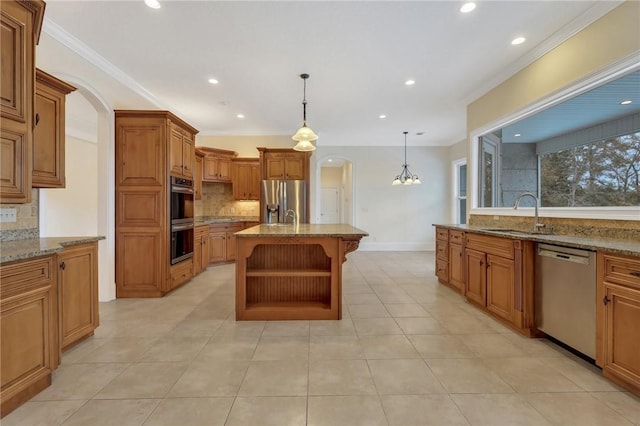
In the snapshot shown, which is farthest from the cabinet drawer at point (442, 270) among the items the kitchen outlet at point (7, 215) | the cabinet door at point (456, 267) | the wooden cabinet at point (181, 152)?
the kitchen outlet at point (7, 215)

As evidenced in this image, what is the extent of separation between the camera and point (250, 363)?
2.12 m

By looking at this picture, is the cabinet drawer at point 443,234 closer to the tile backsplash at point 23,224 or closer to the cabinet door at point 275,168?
the cabinet door at point 275,168

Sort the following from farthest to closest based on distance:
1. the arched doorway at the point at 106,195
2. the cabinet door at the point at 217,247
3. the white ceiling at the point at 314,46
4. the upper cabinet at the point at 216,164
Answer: the upper cabinet at the point at 216,164 → the cabinet door at the point at 217,247 → the arched doorway at the point at 106,195 → the white ceiling at the point at 314,46

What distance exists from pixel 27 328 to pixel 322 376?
186 cm

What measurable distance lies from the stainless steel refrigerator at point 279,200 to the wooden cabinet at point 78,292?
3.42 m

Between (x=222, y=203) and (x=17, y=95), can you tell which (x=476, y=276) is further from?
(x=222, y=203)

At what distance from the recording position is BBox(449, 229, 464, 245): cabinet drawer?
3689 mm

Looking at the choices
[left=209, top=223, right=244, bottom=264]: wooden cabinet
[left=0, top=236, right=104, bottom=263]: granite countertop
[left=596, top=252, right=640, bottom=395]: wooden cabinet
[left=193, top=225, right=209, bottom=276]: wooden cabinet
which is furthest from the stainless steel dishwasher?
[left=209, top=223, right=244, bottom=264]: wooden cabinet

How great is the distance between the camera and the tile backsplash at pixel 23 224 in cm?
214

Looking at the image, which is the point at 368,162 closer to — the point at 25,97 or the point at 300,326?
A: the point at 300,326

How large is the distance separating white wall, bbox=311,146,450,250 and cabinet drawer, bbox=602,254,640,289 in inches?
227

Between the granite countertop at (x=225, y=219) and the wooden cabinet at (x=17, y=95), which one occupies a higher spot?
the wooden cabinet at (x=17, y=95)

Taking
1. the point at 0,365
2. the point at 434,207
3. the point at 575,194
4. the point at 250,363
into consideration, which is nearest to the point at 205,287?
the point at 250,363

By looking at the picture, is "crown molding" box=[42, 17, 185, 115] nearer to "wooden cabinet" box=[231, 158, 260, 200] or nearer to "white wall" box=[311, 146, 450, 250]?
"wooden cabinet" box=[231, 158, 260, 200]
